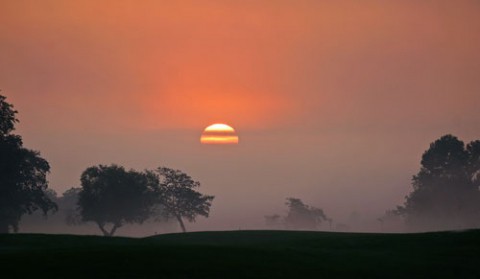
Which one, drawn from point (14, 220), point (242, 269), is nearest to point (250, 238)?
point (242, 269)

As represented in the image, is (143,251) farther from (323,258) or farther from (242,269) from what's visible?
(323,258)

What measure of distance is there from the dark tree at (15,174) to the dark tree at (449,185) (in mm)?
91867

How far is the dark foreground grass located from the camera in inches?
1570

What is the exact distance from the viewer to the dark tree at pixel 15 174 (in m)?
94.9

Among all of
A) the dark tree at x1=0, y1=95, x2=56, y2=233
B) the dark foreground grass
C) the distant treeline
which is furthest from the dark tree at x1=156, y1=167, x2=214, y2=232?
the dark foreground grass

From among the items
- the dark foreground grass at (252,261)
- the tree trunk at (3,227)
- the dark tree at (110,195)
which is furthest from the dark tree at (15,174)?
the dark foreground grass at (252,261)

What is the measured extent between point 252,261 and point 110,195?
85675 mm

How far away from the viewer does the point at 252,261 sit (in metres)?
44.9

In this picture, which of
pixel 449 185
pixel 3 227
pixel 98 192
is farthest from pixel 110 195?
pixel 449 185

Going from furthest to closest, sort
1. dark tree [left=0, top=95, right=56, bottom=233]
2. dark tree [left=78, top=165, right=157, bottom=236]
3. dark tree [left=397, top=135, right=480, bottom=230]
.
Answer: dark tree [left=397, top=135, right=480, bottom=230], dark tree [left=78, top=165, right=157, bottom=236], dark tree [left=0, top=95, right=56, bottom=233]

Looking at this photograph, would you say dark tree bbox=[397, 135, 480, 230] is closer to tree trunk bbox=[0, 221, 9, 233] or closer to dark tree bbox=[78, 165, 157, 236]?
dark tree bbox=[78, 165, 157, 236]

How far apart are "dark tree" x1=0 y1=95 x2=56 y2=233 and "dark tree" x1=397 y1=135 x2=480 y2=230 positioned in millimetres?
91867

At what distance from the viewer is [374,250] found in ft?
184

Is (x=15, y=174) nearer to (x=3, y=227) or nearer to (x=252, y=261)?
(x=3, y=227)
